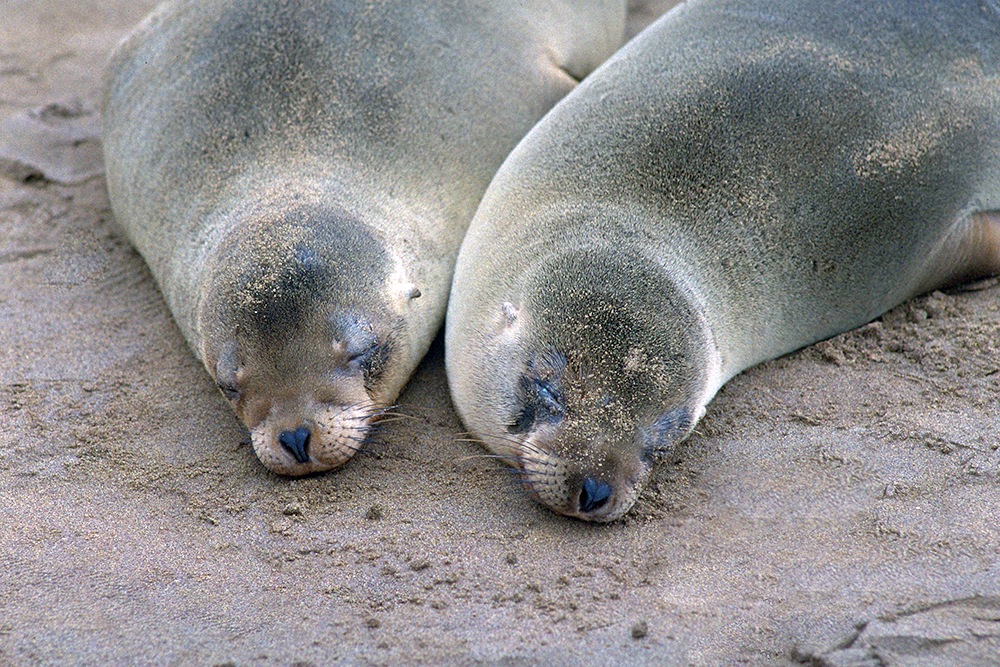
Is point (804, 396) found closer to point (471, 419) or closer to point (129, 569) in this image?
point (471, 419)

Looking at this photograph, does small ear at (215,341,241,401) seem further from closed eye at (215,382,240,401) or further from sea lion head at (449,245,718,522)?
sea lion head at (449,245,718,522)

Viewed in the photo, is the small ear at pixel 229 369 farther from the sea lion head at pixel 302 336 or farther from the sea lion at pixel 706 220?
the sea lion at pixel 706 220

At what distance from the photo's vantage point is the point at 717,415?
13.1ft

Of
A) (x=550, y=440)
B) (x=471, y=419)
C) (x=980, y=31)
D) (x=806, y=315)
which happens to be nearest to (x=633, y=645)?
(x=550, y=440)

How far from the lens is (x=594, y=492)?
3.41 meters

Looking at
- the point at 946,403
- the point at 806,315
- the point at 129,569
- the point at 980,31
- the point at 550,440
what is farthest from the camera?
the point at 980,31

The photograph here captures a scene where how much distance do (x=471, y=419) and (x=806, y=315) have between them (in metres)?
1.31

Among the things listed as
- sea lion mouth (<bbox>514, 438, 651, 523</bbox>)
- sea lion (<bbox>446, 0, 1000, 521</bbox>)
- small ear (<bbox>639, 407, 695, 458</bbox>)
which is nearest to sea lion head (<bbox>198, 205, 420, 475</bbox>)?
sea lion (<bbox>446, 0, 1000, 521</bbox>)

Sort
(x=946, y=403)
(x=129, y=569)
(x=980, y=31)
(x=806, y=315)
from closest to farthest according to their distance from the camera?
(x=129, y=569) < (x=946, y=403) < (x=806, y=315) < (x=980, y=31)

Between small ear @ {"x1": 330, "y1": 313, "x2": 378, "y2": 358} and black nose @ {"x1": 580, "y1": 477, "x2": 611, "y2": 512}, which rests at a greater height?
black nose @ {"x1": 580, "y1": 477, "x2": 611, "y2": 512}

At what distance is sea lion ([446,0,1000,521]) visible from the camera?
3539mm

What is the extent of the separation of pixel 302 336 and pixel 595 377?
Result: 1008 millimetres

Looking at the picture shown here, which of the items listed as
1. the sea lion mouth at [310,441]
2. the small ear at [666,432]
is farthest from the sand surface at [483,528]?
the small ear at [666,432]

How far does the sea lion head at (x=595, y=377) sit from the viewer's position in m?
3.46
